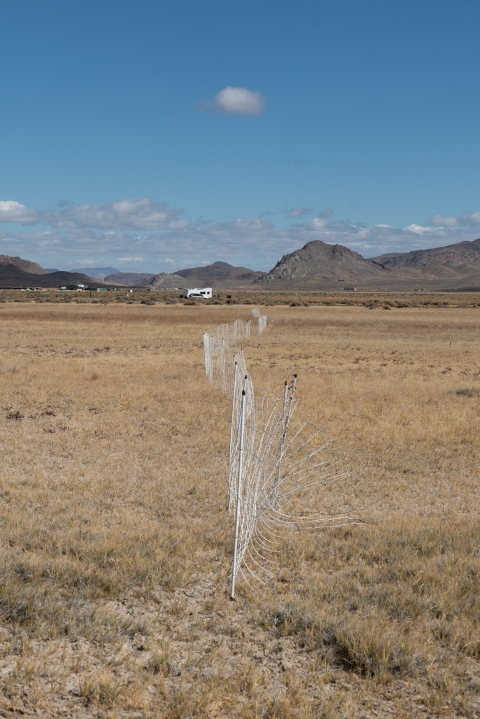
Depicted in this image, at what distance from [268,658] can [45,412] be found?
11635 millimetres

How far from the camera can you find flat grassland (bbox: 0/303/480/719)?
4.20 m

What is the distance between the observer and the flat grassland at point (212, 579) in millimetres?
4203

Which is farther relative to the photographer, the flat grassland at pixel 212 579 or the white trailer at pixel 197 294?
the white trailer at pixel 197 294

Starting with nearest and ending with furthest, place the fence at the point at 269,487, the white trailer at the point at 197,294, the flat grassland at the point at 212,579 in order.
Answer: the flat grassland at the point at 212,579 < the fence at the point at 269,487 < the white trailer at the point at 197,294

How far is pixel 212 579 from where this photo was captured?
606 cm

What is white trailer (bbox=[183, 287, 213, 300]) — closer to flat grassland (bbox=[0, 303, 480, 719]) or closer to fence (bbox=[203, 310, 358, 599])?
flat grassland (bbox=[0, 303, 480, 719])

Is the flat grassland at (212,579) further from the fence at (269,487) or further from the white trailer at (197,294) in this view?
the white trailer at (197,294)

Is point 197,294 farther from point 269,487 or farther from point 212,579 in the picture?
point 212,579

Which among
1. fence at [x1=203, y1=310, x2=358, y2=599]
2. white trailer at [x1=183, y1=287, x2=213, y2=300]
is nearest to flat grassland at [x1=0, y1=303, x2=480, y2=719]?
fence at [x1=203, y1=310, x2=358, y2=599]

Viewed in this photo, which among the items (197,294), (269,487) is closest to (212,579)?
(269,487)

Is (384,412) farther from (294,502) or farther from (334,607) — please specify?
(334,607)

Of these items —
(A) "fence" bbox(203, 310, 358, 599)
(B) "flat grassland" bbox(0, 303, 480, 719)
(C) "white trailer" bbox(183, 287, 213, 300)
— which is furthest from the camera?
(C) "white trailer" bbox(183, 287, 213, 300)

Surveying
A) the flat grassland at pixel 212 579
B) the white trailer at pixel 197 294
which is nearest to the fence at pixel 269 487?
the flat grassland at pixel 212 579

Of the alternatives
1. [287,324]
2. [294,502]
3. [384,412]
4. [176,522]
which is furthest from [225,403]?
[287,324]
